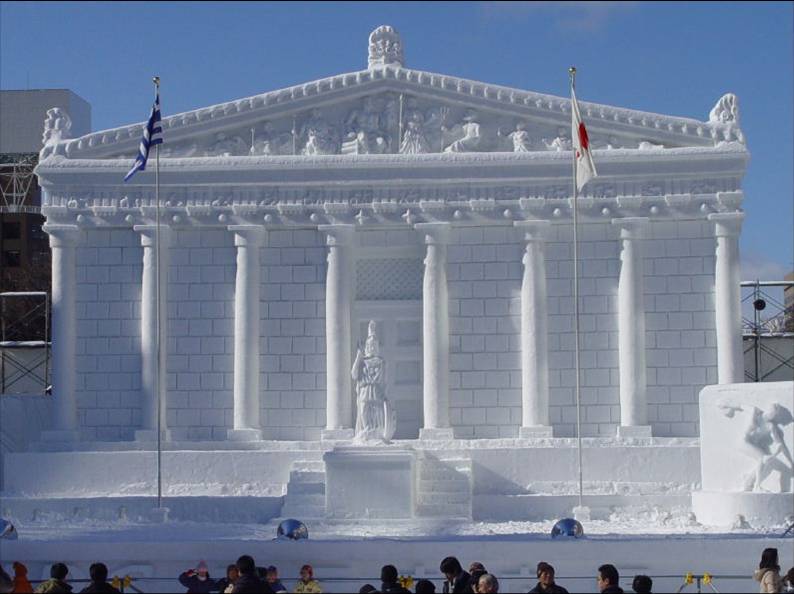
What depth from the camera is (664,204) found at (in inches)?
1195

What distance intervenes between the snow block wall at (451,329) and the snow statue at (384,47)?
164 inches

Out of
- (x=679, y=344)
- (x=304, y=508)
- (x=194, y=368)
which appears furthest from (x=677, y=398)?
(x=194, y=368)

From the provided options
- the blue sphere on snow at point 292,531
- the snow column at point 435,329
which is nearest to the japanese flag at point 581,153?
the snow column at point 435,329

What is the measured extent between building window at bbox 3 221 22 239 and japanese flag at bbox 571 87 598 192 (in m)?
44.6

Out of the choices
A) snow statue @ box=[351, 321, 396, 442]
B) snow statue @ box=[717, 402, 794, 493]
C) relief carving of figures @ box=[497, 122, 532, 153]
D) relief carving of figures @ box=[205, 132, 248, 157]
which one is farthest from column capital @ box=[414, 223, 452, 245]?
snow statue @ box=[717, 402, 794, 493]

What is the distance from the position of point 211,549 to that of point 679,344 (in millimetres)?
→ 15592

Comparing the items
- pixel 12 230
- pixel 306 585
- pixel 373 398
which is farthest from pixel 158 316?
pixel 12 230

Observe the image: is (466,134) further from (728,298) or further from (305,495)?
(305,495)

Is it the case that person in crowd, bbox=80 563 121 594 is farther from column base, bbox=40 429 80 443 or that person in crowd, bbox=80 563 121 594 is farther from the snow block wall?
column base, bbox=40 429 80 443

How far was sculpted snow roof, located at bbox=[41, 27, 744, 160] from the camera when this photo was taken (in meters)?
30.5

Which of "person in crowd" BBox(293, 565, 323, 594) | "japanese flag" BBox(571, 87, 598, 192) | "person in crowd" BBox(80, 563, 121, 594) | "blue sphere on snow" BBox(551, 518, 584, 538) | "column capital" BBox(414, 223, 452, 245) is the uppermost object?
"japanese flag" BBox(571, 87, 598, 192)

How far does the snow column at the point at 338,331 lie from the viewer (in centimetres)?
3039

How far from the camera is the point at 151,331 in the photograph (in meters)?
30.9

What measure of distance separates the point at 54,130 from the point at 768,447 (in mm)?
18428
